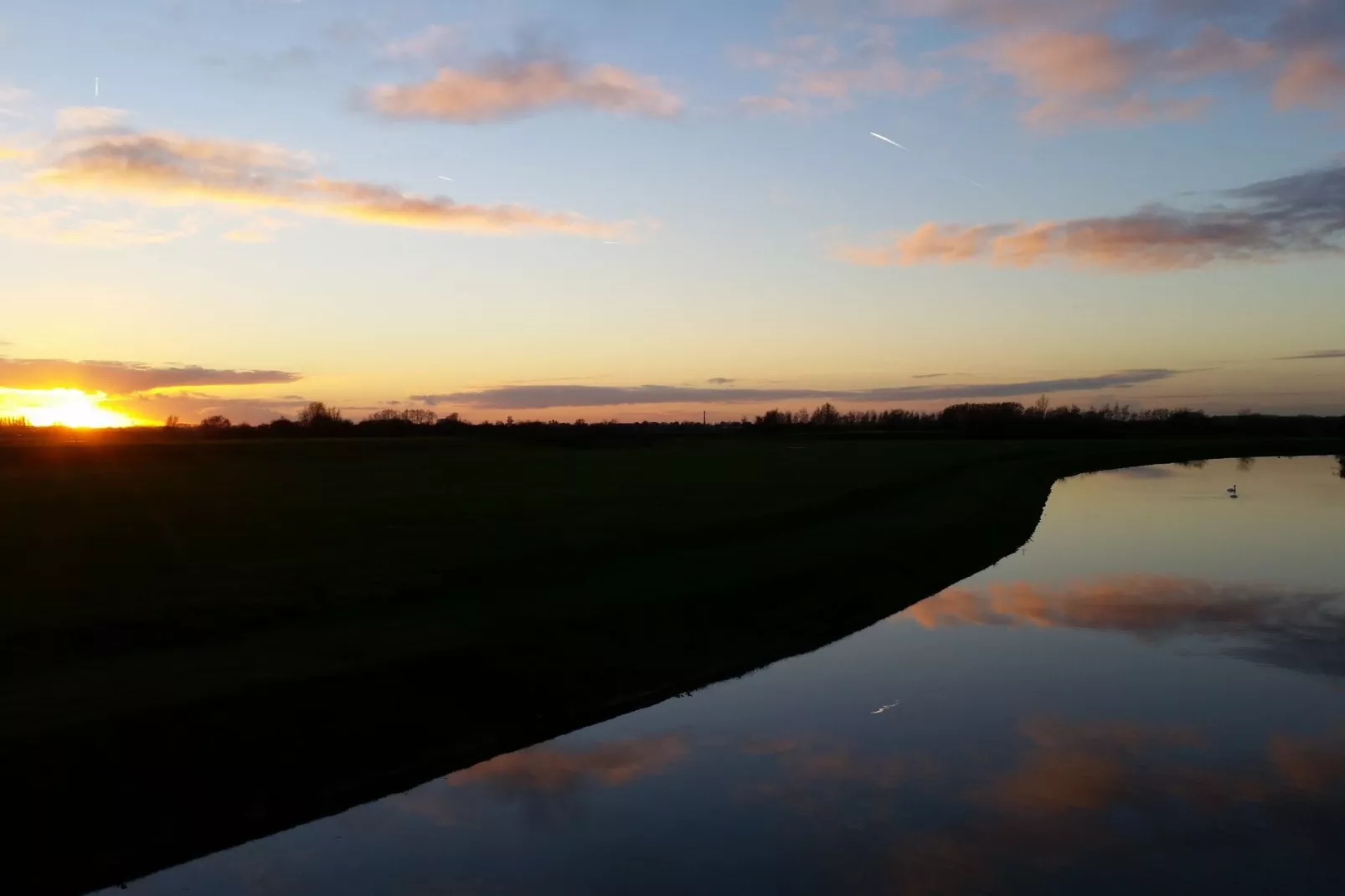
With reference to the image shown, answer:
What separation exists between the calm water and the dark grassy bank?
105 cm

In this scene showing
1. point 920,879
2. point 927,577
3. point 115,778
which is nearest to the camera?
point 920,879

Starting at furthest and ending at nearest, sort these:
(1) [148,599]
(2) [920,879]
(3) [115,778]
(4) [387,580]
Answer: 1. (4) [387,580]
2. (1) [148,599]
3. (3) [115,778]
4. (2) [920,879]

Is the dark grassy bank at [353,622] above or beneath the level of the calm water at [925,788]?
above

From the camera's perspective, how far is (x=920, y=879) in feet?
39.4

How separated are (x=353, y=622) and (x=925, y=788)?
40.6 ft

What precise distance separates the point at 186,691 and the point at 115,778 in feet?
8.22

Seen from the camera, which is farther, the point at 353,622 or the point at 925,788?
the point at 353,622

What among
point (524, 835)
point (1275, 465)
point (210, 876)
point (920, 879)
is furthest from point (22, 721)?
point (1275, 465)

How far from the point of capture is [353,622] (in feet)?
71.3

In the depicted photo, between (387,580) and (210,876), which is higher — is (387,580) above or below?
above

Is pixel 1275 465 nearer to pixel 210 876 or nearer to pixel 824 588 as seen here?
pixel 824 588

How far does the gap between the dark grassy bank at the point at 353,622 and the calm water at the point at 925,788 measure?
105 centimetres

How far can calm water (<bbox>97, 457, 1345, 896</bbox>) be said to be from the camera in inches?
484

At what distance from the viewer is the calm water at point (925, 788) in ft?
40.4
